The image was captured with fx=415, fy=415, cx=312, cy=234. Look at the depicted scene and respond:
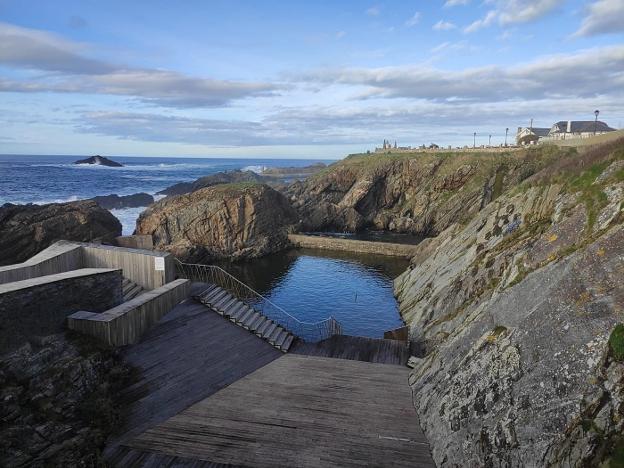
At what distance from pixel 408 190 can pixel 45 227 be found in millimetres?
58942

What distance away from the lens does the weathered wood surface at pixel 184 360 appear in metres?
14.0

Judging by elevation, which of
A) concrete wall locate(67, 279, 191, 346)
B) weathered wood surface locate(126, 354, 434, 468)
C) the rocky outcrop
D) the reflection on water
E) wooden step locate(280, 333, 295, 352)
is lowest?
the reflection on water

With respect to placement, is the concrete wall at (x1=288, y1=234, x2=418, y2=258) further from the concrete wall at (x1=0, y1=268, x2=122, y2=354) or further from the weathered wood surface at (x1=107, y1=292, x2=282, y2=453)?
the concrete wall at (x1=0, y1=268, x2=122, y2=354)

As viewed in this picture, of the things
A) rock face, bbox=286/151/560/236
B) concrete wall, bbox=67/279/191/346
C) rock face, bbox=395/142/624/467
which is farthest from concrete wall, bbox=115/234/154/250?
rock face, bbox=286/151/560/236

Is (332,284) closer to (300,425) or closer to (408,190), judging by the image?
(300,425)

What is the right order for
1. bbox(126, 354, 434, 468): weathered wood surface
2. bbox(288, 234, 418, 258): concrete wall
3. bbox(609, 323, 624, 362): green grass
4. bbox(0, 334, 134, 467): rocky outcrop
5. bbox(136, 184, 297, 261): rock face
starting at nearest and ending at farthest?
bbox(609, 323, 624, 362): green grass < bbox(0, 334, 134, 467): rocky outcrop < bbox(126, 354, 434, 468): weathered wood surface < bbox(288, 234, 418, 258): concrete wall < bbox(136, 184, 297, 261): rock face

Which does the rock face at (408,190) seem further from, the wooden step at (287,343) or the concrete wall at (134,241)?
the wooden step at (287,343)

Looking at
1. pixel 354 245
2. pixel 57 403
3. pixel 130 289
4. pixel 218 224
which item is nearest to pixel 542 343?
pixel 57 403

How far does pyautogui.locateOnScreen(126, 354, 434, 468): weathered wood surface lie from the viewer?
39.4 feet

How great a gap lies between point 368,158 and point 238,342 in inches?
3021

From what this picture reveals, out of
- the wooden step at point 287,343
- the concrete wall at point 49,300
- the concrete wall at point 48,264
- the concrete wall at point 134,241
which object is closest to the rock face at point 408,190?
the concrete wall at point 134,241

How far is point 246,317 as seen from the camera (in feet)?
68.6

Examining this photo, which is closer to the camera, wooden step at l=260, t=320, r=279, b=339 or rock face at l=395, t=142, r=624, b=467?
rock face at l=395, t=142, r=624, b=467

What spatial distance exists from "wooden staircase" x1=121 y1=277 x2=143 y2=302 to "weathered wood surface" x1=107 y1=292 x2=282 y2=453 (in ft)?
7.33
